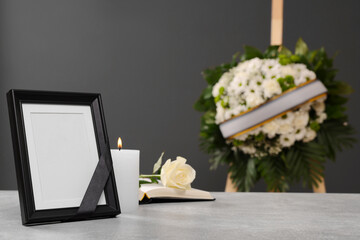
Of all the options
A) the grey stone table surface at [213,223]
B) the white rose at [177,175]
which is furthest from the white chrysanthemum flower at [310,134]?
the white rose at [177,175]

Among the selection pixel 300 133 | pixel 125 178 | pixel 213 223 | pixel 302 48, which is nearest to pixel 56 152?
pixel 125 178

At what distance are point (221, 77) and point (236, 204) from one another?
88 centimetres

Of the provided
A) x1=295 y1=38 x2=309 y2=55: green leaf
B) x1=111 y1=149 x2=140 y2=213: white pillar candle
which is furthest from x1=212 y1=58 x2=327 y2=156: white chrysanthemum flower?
x1=111 y1=149 x2=140 y2=213: white pillar candle

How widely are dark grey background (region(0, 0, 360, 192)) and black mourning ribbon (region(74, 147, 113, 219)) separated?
1.45 m

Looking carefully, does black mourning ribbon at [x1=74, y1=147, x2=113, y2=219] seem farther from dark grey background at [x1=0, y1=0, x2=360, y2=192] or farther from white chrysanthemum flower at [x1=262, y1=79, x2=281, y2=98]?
dark grey background at [x1=0, y1=0, x2=360, y2=192]

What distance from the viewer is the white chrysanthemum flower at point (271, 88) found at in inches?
52.1

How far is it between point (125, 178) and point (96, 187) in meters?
0.08

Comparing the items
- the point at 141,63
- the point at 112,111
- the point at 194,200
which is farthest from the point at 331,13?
the point at 194,200

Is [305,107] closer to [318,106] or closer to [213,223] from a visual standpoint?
[318,106]

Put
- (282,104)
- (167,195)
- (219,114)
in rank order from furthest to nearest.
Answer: (219,114)
(282,104)
(167,195)

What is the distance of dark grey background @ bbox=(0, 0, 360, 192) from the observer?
1.98 metres

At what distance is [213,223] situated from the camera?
52 cm

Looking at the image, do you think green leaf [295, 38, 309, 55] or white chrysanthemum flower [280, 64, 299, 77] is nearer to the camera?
white chrysanthemum flower [280, 64, 299, 77]

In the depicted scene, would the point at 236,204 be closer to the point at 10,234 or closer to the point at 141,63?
the point at 10,234
